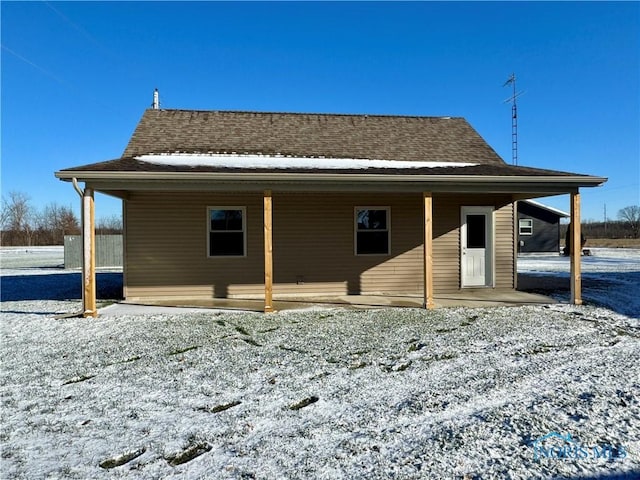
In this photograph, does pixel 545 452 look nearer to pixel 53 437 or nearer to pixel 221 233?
pixel 53 437

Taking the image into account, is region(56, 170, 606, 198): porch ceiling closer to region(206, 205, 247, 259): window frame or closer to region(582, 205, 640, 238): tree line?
region(206, 205, 247, 259): window frame

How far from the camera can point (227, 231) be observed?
942 cm

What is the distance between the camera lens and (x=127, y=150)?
9.53 meters

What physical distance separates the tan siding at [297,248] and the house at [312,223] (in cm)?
2

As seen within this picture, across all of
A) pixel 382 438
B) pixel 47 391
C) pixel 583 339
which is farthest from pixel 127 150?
pixel 583 339

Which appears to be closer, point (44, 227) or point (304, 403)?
point (304, 403)

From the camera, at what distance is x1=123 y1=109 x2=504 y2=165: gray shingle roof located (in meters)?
10.2

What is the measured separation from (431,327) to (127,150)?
7674 mm

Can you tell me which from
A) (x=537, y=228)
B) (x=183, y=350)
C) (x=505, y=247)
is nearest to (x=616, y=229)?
(x=537, y=228)

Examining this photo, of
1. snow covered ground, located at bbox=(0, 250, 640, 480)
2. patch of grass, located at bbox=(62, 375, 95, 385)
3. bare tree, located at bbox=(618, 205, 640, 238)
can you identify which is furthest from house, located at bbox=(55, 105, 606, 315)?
bare tree, located at bbox=(618, 205, 640, 238)

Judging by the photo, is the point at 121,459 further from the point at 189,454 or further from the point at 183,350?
the point at 183,350

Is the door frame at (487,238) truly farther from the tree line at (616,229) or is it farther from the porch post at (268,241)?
the tree line at (616,229)

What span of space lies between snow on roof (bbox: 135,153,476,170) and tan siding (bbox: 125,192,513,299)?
0.78 metres

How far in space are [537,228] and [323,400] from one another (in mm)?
26463
